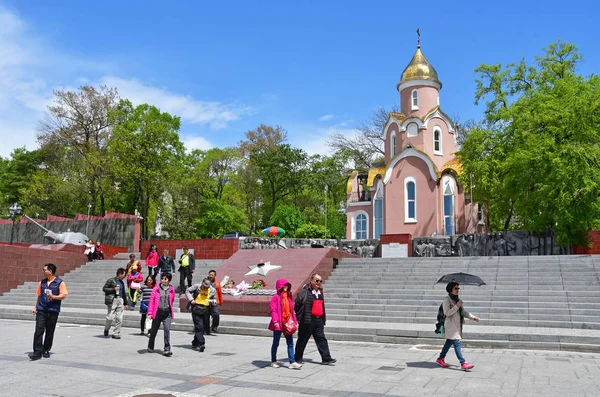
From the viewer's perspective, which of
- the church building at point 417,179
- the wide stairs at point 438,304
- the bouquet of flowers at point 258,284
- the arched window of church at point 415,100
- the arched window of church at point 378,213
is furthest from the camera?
the arched window of church at point 415,100

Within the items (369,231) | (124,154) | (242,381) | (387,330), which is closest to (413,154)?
(369,231)

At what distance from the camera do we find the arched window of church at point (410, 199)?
1345 inches

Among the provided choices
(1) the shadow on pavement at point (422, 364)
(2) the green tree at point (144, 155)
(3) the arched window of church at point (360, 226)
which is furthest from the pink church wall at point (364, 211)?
(1) the shadow on pavement at point (422, 364)

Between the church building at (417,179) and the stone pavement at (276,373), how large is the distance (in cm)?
2202

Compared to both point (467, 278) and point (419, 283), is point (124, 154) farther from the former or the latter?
point (467, 278)

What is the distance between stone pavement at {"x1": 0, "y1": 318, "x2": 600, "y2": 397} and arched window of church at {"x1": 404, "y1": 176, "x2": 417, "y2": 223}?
74.6 ft

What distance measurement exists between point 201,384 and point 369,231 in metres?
30.2

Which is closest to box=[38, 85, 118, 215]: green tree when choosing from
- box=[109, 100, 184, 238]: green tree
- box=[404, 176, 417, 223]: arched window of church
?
box=[109, 100, 184, 238]: green tree

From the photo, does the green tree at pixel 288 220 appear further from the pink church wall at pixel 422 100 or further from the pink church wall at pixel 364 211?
the pink church wall at pixel 422 100

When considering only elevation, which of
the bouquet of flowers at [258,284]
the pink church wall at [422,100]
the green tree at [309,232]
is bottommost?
the bouquet of flowers at [258,284]

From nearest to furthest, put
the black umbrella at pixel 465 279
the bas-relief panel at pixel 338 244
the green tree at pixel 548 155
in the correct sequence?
the black umbrella at pixel 465 279
the green tree at pixel 548 155
the bas-relief panel at pixel 338 244

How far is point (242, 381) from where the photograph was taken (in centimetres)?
789

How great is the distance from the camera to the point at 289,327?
916 cm

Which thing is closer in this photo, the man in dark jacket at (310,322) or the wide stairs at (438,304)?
the man in dark jacket at (310,322)
